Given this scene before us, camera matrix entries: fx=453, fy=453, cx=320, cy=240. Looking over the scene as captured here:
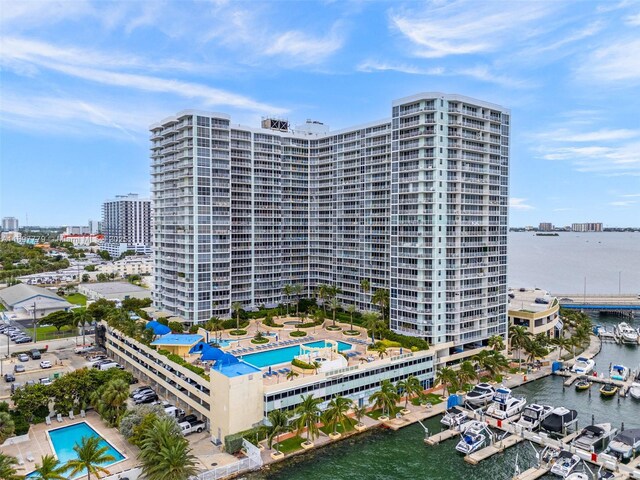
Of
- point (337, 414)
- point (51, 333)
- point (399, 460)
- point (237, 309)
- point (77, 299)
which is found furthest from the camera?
point (77, 299)

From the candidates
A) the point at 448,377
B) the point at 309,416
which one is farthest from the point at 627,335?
the point at 309,416

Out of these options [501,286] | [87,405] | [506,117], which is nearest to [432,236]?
[501,286]

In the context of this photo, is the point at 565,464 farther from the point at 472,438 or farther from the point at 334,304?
the point at 334,304

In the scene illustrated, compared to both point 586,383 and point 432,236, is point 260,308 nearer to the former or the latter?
point 432,236

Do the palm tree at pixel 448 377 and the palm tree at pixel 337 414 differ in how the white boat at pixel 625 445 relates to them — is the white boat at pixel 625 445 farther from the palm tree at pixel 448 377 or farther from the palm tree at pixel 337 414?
the palm tree at pixel 337 414

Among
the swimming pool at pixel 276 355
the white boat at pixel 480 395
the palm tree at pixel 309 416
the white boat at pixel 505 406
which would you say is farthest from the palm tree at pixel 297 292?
the palm tree at pixel 309 416
